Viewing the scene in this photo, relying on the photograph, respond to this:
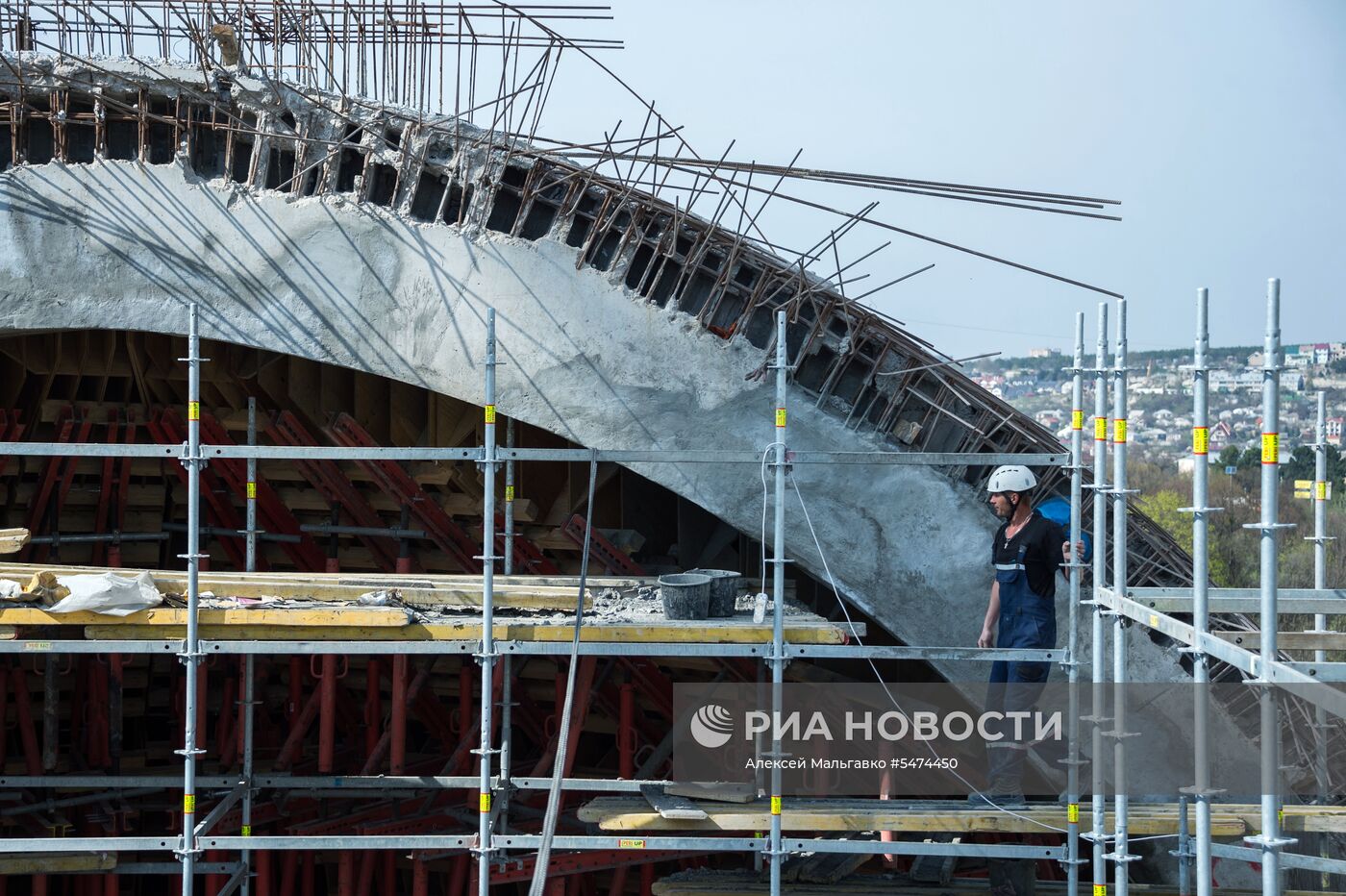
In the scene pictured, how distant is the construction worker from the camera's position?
22.8 ft

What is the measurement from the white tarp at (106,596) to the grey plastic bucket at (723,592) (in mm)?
3015

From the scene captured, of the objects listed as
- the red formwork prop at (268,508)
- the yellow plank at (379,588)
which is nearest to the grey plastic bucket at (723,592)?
the yellow plank at (379,588)

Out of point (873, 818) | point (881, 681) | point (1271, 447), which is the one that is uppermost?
point (1271, 447)

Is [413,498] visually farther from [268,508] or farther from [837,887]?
[837,887]

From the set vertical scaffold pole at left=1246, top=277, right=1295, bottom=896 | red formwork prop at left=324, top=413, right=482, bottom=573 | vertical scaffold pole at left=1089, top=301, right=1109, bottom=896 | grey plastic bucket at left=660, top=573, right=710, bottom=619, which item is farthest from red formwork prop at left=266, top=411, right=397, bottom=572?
vertical scaffold pole at left=1246, top=277, right=1295, bottom=896

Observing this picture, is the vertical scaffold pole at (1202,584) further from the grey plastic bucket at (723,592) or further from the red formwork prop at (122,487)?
the red formwork prop at (122,487)

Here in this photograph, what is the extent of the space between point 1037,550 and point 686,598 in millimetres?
1865

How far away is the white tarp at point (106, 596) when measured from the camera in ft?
22.4

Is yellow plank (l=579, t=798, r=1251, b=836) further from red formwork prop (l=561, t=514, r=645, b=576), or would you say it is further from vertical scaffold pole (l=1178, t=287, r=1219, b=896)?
red formwork prop (l=561, t=514, r=645, b=576)

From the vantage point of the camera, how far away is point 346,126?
343 inches

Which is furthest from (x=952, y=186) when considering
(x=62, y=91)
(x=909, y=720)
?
(x=62, y=91)

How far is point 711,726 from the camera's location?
341 inches

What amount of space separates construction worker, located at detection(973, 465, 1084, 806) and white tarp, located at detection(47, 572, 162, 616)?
4549 millimetres

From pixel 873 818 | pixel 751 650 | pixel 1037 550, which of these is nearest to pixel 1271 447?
pixel 1037 550
